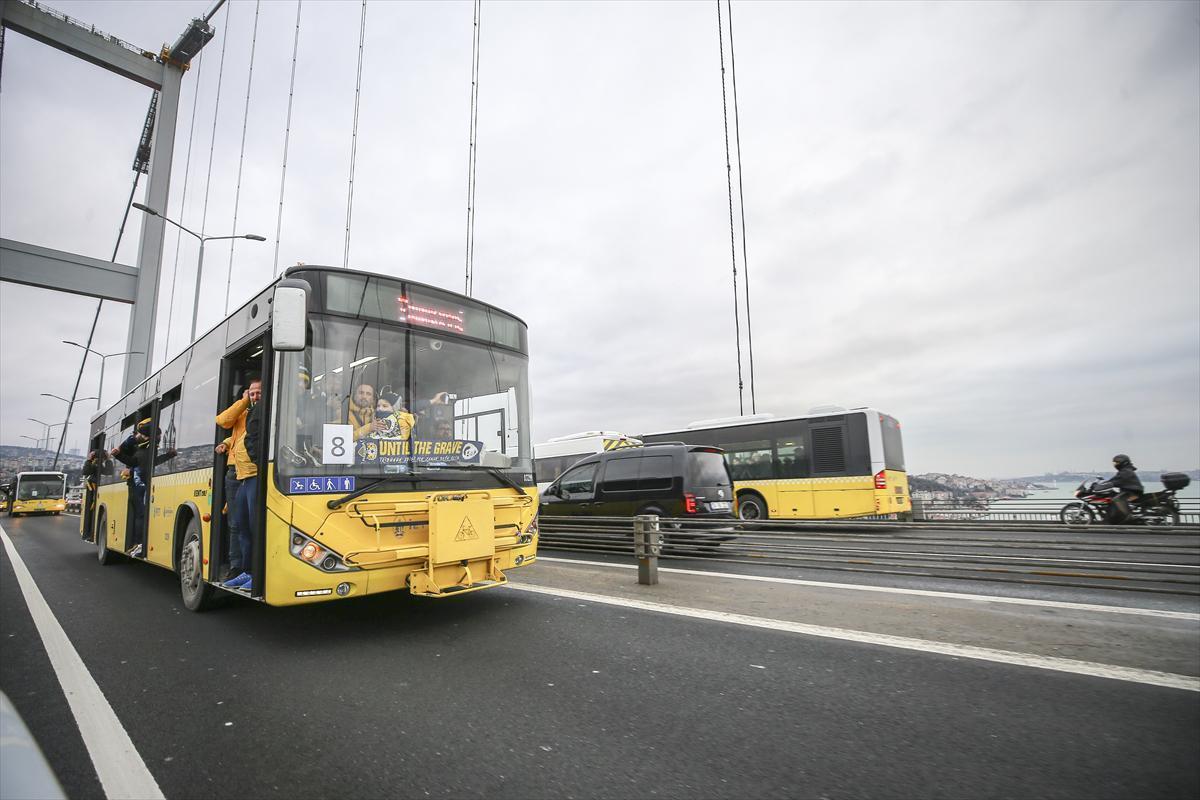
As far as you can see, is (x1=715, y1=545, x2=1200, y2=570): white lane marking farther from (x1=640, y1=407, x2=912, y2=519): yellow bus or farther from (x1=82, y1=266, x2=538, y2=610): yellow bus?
(x1=640, y1=407, x2=912, y2=519): yellow bus

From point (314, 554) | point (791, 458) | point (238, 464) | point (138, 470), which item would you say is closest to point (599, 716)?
point (314, 554)

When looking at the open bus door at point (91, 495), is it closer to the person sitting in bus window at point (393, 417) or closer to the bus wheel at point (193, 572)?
the bus wheel at point (193, 572)

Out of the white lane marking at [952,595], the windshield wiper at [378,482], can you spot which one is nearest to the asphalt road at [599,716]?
the windshield wiper at [378,482]

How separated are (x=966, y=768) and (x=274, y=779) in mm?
3084

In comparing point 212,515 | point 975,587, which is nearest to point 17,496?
point 212,515

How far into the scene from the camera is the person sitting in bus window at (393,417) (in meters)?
4.91

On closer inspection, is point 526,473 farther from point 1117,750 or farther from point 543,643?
point 1117,750

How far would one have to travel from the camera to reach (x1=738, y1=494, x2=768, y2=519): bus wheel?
16047 mm

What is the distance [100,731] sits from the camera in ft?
10.1

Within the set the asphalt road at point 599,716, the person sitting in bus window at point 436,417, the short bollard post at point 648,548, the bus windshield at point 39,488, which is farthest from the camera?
the bus windshield at point 39,488

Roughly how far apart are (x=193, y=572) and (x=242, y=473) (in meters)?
1.89

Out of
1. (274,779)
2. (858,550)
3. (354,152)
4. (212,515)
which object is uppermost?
(354,152)

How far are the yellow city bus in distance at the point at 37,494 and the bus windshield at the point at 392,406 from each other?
4295 cm

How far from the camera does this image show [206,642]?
4801 millimetres
